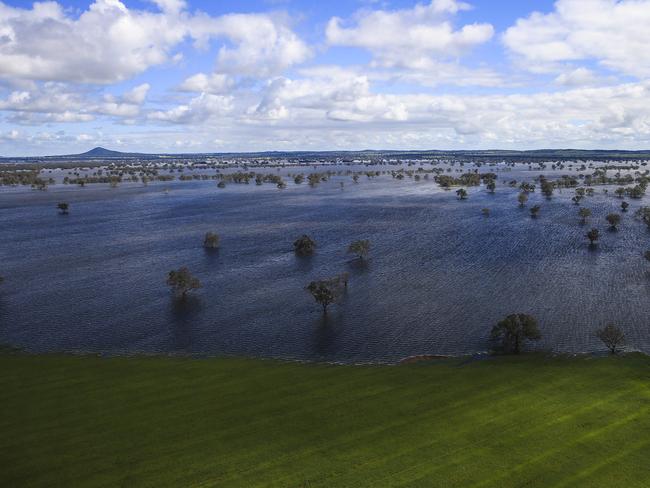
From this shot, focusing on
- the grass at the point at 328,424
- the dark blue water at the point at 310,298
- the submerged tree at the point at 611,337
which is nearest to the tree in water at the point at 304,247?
the dark blue water at the point at 310,298

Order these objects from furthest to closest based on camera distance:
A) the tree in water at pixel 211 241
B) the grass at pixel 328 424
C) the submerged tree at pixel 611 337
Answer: the tree in water at pixel 211 241, the submerged tree at pixel 611 337, the grass at pixel 328 424

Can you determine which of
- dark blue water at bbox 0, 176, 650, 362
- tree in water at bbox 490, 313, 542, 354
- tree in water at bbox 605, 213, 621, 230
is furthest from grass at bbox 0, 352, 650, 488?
tree in water at bbox 605, 213, 621, 230

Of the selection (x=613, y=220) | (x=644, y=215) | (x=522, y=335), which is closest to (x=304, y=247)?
(x=522, y=335)

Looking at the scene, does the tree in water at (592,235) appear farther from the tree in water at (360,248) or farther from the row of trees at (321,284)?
the tree in water at (360,248)

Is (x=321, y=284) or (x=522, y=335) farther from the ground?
(x=321, y=284)

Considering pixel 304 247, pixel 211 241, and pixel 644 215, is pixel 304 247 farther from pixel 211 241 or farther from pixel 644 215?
pixel 644 215
